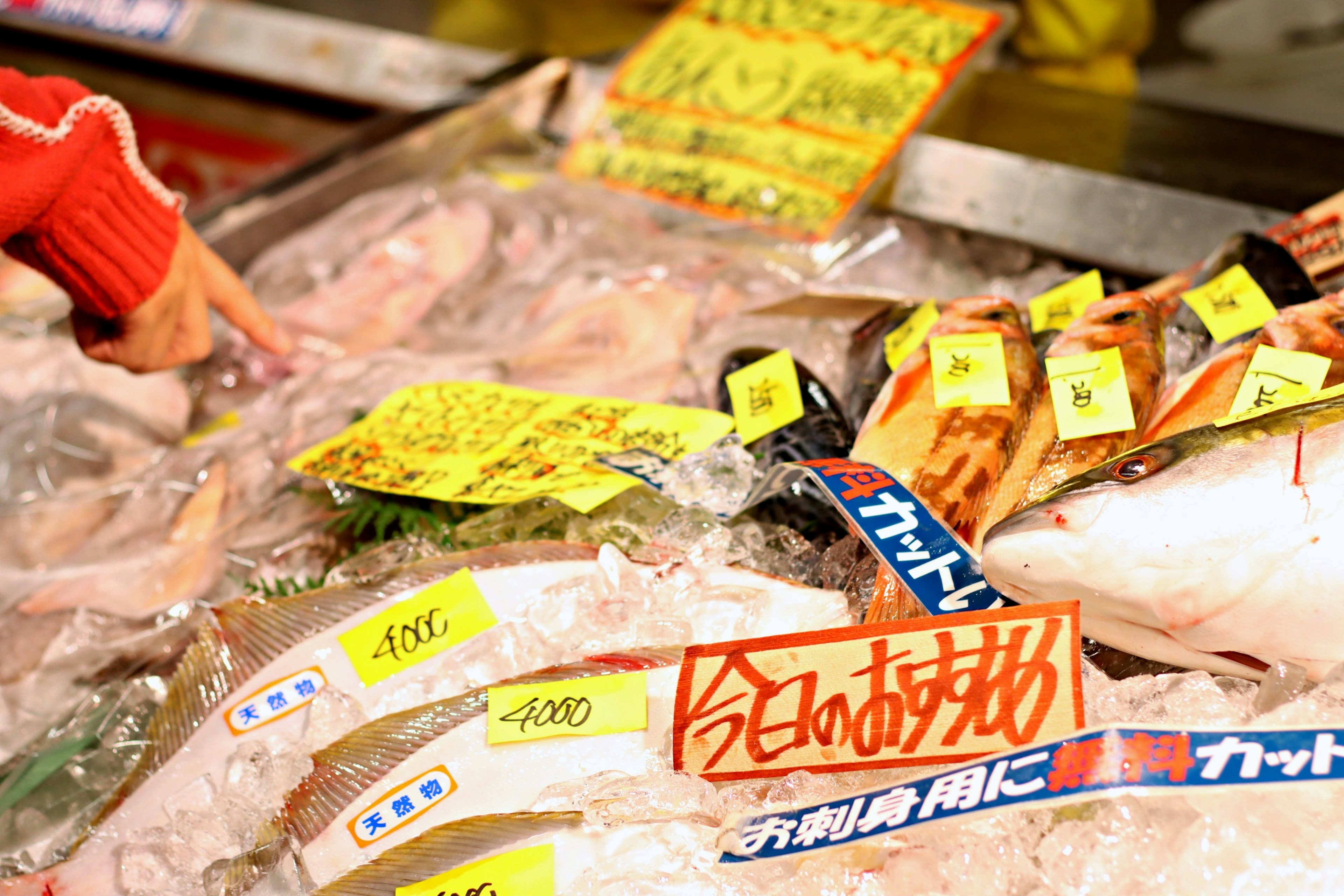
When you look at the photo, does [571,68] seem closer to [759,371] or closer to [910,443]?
[759,371]

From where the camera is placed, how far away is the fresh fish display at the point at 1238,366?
133 centimetres

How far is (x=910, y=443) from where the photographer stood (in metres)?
1.46

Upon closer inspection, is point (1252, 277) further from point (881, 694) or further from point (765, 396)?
point (881, 694)

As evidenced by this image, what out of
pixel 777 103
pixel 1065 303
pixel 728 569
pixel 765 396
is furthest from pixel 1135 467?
pixel 777 103

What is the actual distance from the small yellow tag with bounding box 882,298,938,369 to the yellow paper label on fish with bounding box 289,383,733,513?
34 cm

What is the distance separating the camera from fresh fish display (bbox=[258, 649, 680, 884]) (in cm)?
123

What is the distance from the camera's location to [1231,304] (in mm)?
1664

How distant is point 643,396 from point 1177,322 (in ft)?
3.42

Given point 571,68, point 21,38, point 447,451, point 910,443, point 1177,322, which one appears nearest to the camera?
point 910,443

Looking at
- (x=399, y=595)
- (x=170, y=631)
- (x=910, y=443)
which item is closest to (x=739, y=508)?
(x=910, y=443)

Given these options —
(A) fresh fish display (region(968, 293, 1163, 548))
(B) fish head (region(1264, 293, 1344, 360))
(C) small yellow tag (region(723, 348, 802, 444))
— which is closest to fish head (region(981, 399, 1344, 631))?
(A) fresh fish display (region(968, 293, 1163, 548))

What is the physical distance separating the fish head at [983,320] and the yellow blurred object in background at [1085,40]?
8.98 ft

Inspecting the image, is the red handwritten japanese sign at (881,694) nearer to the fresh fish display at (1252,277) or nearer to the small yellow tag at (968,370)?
the small yellow tag at (968,370)

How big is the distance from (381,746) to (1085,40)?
13.3 feet
